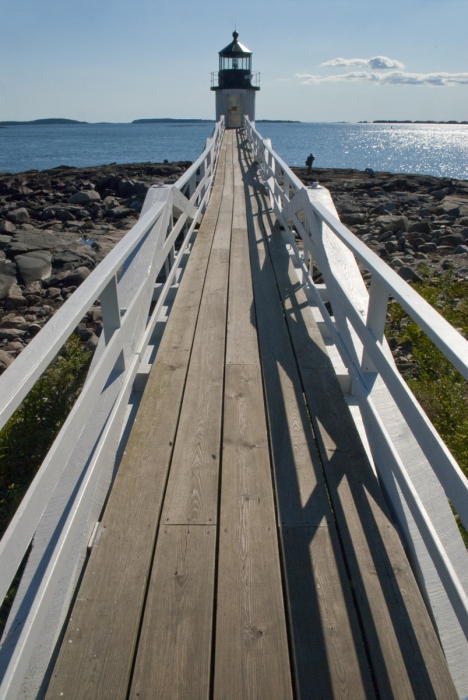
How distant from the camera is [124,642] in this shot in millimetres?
1950

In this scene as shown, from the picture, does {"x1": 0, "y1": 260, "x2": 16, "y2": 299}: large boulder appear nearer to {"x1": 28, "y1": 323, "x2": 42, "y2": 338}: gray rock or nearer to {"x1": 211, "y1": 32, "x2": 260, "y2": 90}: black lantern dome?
{"x1": 28, "y1": 323, "x2": 42, "y2": 338}: gray rock

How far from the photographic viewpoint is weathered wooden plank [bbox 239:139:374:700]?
187 centimetres

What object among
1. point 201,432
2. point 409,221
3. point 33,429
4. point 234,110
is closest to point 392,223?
point 409,221

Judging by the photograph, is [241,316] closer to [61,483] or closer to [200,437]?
[200,437]

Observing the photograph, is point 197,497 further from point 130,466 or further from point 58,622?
point 58,622

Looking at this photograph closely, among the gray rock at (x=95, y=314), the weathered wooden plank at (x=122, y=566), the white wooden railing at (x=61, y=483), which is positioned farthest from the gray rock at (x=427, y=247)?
the white wooden railing at (x=61, y=483)

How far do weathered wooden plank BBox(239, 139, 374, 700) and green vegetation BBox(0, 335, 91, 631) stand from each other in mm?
1920

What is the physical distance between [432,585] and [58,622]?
1436 millimetres

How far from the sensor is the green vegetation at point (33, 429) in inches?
158

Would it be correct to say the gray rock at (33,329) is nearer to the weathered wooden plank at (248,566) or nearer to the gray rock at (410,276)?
the weathered wooden plank at (248,566)

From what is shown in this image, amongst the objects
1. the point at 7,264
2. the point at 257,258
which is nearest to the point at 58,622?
the point at 257,258

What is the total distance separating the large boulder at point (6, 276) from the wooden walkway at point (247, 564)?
607cm

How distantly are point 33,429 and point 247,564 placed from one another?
287cm

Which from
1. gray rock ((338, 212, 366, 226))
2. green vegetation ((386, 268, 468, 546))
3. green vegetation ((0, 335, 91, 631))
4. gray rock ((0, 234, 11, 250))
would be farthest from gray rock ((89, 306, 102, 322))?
gray rock ((338, 212, 366, 226))
